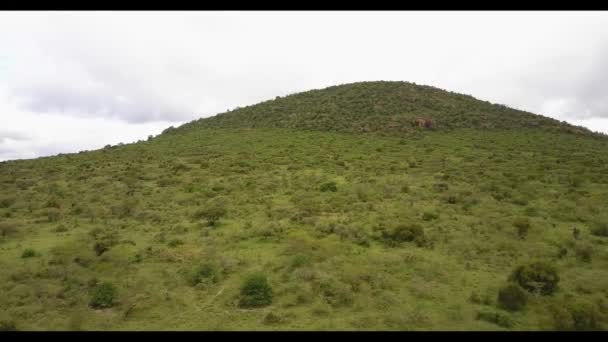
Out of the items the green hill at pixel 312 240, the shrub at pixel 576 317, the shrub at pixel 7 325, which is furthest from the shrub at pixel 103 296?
the shrub at pixel 576 317

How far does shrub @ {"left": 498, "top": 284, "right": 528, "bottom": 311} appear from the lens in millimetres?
10094

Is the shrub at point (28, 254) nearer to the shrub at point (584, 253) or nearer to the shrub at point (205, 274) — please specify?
the shrub at point (205, 274)

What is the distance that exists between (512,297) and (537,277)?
55.8 inches

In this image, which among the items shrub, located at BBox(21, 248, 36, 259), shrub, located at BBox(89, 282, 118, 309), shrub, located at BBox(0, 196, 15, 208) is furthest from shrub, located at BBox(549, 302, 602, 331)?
shrub, located at BBox(0, 196, 15, 208)

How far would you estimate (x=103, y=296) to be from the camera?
10.9m

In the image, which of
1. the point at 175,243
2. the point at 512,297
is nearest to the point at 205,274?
the point at 175,243

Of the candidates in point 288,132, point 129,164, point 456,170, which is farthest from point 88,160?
point 456,170

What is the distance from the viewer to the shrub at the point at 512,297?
1009cm

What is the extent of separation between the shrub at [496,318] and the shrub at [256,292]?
514 centimetres

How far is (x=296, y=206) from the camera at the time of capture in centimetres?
1992

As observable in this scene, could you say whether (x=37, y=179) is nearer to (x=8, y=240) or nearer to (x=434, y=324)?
(x=8, y=240)

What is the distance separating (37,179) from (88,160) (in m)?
6.89

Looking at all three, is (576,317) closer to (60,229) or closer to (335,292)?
(335,292)

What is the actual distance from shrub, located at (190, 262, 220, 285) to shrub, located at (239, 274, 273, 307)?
120 cm
